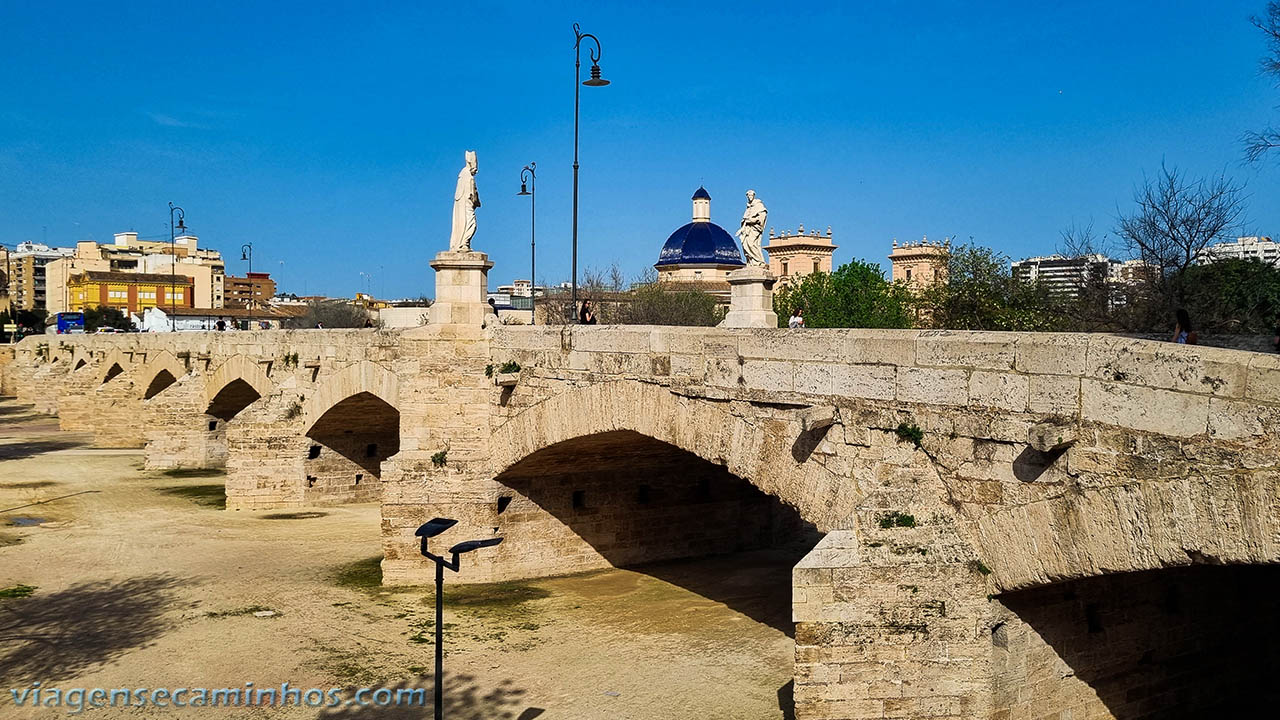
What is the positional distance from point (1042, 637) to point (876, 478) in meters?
1.91

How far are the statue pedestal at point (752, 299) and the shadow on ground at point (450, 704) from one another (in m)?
5.80

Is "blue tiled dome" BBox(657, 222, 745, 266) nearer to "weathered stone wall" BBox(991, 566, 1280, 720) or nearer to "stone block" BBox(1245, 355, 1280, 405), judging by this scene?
"weathered stone wall" BBox(991, 566, 1280, 720)

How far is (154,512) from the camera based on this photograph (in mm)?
22500

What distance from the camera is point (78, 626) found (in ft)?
45.7

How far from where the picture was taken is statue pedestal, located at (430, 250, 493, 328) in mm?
16047

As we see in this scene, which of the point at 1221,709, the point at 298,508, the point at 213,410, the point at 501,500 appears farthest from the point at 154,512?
the point at 1221,709

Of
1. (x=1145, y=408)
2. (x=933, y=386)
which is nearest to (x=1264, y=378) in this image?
(x=1145, y=408)

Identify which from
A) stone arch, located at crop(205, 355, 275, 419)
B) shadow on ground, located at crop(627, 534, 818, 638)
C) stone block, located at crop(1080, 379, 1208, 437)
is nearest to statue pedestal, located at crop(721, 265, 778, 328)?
shadow on ground, located at crop(627, 534, 818, 638)

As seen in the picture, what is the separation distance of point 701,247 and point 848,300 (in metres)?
26.5

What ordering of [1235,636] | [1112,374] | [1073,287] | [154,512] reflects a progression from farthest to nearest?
[1073,287]
[154,512]
[1235,636]
[1112,374]

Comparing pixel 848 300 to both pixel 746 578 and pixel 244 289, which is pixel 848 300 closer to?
pixel 746 578

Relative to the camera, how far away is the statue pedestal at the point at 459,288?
16.0m

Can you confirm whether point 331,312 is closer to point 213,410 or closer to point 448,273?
point 213,410

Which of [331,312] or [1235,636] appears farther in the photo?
[331,312]
